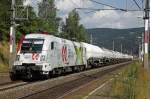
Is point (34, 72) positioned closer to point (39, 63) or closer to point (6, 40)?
point (39, 63)

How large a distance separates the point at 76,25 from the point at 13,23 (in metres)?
90.6

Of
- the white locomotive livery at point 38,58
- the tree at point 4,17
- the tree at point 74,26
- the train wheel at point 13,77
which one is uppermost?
the tree at point 74,26

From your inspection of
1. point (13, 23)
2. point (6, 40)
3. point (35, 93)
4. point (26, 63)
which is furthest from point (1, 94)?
point (6, 40)

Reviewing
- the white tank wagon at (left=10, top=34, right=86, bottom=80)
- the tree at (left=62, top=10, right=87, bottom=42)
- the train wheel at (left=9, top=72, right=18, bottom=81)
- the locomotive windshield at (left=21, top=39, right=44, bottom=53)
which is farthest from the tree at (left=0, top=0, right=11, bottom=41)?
the tree at (left=62, top=10, right=87, bottom=42)

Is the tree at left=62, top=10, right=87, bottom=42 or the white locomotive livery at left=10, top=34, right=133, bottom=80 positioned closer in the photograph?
the white locomotive livery at left=10, top=34, right=133, bottom=80

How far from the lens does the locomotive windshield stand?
32.9m

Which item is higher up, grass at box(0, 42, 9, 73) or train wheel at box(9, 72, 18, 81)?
grass at box(0, 42, 9, 73)

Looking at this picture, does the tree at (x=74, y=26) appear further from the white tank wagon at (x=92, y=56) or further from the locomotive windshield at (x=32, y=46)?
the locomotive windshield at (x=32, y=46)

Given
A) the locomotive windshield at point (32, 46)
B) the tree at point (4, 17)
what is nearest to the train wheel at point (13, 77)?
the locomotive windshield at point (32, 46)

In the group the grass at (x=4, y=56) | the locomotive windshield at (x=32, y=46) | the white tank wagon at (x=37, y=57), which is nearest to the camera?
the white tank wagon at (x=37, y=57)

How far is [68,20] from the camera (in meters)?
132

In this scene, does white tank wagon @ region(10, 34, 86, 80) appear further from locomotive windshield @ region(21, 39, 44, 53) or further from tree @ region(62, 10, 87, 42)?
tree @ region(62, 10, 87, 42)

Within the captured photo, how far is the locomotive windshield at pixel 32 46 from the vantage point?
108 feet

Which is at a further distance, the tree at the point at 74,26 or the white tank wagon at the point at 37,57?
the tree at the point at 74,26
